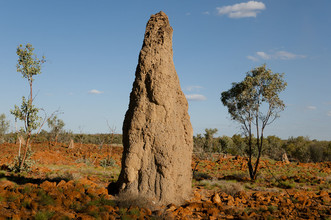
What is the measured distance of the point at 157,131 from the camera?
8250 mm

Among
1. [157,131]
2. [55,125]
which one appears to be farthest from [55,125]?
[157,131]

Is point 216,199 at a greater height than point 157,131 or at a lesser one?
lesser

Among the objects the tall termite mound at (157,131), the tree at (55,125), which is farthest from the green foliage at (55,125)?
the tall termite mound at (157,131)

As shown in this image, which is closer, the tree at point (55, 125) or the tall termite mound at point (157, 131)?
the tall termite mound at point (157, 131)

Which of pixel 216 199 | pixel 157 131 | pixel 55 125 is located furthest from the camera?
pixel 55 125

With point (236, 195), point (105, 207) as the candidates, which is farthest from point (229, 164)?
point (105, 207)

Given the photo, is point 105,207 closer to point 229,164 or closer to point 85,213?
point 85,213

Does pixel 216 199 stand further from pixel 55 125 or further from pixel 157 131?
pixel 55 125

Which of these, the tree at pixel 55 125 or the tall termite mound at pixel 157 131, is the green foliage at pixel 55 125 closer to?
the tree at pixel 55 125

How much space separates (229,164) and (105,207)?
1870cm

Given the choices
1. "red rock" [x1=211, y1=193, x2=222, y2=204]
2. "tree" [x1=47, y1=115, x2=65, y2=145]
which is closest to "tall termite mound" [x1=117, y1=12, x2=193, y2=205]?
"red rock" [x1=211, y1=193, x2=222, y2=204]

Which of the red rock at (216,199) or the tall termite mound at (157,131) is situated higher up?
the tall termite mound at (157,131)

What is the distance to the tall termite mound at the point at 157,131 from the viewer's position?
8.02 m

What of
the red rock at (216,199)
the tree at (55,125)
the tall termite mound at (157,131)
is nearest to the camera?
the tall termite mound at (157,131)
